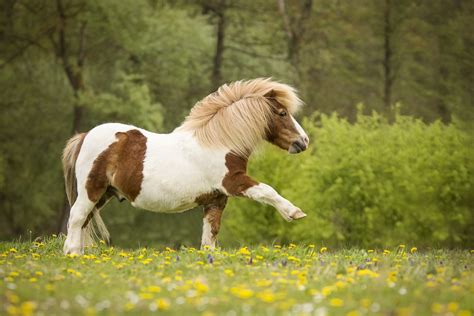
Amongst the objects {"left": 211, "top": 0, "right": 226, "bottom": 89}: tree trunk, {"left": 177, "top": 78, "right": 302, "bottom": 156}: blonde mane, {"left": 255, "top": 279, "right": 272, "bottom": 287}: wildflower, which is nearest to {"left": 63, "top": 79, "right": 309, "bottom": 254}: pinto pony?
{"left": 177, "top": 78, "right": 302, "bottom": 156}: blonde mane

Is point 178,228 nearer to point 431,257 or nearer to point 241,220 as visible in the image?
point 241,220

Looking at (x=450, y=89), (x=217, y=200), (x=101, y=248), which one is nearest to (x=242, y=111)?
(x=217, y=200)

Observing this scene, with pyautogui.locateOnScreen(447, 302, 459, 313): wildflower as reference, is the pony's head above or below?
above

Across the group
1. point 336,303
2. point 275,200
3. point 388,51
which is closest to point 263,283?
point 336,303

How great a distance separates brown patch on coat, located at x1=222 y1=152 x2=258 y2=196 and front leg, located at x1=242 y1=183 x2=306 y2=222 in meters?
0.08

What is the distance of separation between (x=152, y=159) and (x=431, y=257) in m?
3.74

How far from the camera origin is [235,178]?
9.30m

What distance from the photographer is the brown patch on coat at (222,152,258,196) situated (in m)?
9.20

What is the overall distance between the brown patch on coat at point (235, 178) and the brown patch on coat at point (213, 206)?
276 mm

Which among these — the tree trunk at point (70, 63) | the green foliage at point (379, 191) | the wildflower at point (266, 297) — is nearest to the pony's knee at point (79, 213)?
the wildflower at point (266, 297)

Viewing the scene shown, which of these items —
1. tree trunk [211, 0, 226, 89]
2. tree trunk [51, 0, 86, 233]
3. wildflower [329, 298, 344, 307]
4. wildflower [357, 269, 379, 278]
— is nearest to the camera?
wildflower [329, 298, 344, 307]

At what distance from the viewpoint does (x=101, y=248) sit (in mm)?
10555

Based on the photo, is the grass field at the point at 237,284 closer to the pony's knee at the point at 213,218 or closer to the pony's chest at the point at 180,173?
the pony's knee at the point at 213,218

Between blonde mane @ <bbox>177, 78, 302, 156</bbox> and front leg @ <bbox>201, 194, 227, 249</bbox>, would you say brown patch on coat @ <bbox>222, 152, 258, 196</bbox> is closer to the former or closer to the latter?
blonde mane @ <bbox>177, 78, 302, 156</bbox>
